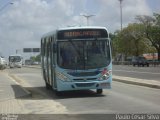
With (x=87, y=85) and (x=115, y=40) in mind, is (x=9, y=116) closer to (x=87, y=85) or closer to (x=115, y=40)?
(x=87, y=85)

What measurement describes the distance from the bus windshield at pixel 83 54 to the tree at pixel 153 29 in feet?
243

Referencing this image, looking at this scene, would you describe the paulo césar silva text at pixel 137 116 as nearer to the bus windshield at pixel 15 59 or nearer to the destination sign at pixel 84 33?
the destination sign at pixel 84 33

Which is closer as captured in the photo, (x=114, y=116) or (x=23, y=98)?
(x=114, y=116)

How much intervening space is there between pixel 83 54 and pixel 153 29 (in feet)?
253

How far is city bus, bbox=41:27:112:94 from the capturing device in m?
21.8

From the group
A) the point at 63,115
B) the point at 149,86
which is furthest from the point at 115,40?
the point at 63,115

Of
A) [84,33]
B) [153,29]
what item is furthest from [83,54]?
[153,29]

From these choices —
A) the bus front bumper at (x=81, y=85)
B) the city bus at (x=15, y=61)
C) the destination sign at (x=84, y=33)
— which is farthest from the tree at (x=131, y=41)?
the bus front bumper at (x=81, y=85)

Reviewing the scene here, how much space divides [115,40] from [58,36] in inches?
3817

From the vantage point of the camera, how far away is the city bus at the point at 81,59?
21844mm

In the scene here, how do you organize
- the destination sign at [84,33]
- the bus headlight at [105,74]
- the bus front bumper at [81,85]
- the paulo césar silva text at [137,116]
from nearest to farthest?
the paulo césar silva text at [137,116]
the bus front bumper at [81,85]
the bus headlight at [105,74]
the destination sign at [84,33]

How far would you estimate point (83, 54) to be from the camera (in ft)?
72.5

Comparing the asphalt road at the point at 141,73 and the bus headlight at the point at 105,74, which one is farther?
the asphalt road at the point at 141,73

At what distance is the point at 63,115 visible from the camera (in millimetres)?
15320
